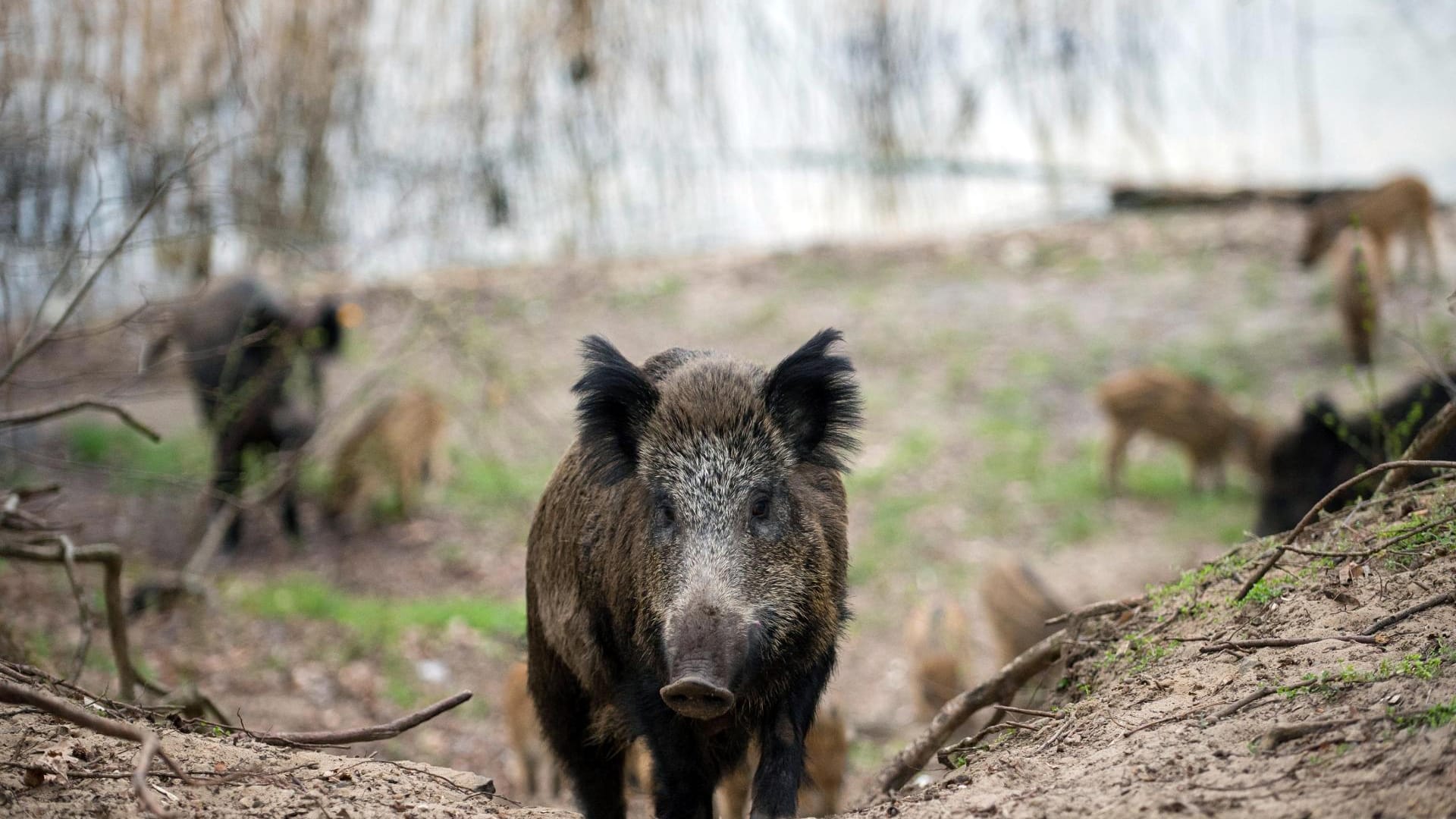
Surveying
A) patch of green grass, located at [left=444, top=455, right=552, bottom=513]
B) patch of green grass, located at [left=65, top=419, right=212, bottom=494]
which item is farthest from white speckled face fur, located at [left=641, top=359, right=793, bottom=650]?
patch of green grass, located at [left=65, top=419, right=212, bottom=494]

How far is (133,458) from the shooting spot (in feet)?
40.6

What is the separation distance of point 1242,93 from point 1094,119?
2016 millimetres

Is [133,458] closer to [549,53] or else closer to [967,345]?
[549,53]

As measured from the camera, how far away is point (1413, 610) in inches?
130

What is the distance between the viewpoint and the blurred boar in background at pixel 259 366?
36.4ft

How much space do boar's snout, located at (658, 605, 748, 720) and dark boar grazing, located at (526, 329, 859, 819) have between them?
1cm

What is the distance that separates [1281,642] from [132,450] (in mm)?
12062

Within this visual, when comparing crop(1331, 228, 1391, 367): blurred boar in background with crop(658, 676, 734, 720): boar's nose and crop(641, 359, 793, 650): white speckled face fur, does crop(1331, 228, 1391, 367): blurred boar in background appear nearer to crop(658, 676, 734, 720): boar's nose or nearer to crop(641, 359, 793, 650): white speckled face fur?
crop(641, 359, 793, 650): white speckled face fur

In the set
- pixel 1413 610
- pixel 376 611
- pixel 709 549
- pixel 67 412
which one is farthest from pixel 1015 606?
pixel 67 412

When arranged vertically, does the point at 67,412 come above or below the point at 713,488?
above

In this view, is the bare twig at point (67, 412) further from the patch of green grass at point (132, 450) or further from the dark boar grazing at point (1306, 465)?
the dark boar grazing at point (1306, 465)

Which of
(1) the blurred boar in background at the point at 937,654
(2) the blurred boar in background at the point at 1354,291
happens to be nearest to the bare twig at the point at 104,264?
(1) the blurred boar in background at the point at 937,654

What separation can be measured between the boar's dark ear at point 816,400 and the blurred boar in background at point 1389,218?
12.7 m

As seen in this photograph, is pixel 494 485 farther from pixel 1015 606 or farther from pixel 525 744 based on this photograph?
pixel 1015 606
